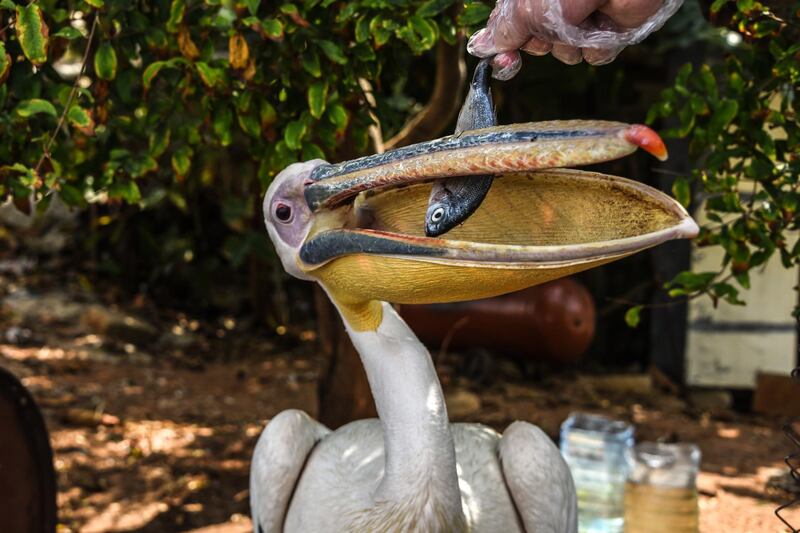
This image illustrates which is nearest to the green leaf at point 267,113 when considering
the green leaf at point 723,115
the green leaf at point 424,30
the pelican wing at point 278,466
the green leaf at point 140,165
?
the green leaf at point 140,165

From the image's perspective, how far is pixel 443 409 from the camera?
219cm

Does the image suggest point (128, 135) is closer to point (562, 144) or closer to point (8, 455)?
point (8, 455)

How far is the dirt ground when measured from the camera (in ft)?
14.8

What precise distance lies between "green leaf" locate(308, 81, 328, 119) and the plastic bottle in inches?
83.2

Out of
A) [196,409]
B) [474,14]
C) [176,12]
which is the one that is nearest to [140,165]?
[176,12]

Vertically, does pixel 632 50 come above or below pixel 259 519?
above

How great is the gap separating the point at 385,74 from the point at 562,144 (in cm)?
168

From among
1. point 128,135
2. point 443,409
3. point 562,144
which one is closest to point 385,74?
point 128,135

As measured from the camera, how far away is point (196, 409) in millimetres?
6152

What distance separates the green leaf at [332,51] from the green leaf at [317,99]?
9 centimetres

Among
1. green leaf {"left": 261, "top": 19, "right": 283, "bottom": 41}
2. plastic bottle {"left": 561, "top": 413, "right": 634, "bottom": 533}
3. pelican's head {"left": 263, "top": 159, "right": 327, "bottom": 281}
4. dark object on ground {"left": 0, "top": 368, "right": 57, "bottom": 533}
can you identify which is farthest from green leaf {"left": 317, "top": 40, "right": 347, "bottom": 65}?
plastic bottle {"left": 561, "top": 413, "right": 634, "bottom": 533}

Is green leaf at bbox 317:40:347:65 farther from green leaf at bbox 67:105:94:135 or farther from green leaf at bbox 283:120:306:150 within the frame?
green leaf at bbox 67:105:94:135

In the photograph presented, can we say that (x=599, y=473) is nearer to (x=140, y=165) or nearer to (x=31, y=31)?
(x=140, y=165)

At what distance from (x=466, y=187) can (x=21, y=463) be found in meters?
2.21
